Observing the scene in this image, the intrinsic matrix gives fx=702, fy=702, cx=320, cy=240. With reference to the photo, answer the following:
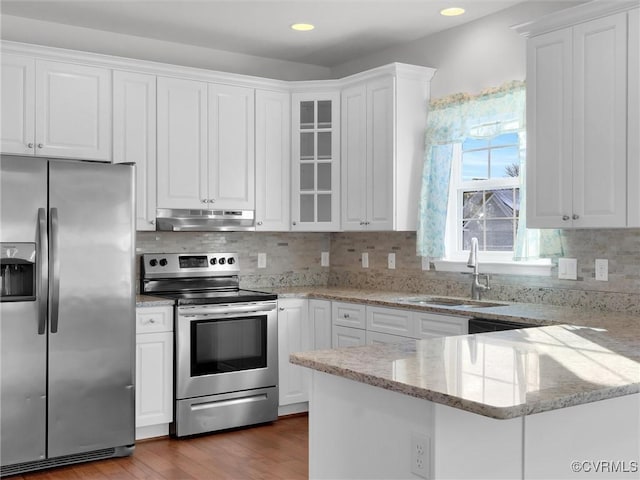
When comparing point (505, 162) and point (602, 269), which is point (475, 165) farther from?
point (602, 269)

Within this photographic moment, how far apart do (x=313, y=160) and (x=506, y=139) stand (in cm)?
146

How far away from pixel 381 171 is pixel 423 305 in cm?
115

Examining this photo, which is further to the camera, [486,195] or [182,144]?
[182,144]

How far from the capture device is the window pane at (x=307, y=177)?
5254mm

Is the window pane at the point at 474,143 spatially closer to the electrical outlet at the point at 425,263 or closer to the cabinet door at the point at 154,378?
the electrical outlet at the point at 425,263

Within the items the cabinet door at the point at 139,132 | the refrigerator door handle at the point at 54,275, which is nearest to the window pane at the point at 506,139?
the cabinet door at the point at 139,132

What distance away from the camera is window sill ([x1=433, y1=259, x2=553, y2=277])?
161 inches

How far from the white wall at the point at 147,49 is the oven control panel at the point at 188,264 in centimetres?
144

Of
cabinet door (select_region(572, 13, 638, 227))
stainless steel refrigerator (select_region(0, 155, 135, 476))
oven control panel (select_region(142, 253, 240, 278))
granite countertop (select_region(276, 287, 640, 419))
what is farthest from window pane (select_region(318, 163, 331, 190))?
granite countertop (select_region(276, 287, 640, 419))

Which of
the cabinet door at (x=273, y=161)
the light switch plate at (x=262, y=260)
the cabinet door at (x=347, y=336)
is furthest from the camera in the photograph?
the light switch plate at (x=262, y=260)

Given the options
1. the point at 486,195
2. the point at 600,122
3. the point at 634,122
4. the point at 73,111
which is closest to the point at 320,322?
the point at 486,195

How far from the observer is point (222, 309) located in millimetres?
4543

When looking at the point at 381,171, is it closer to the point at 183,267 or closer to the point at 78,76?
the point at 183,267

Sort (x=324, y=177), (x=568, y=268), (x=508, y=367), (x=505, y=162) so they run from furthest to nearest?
(x=324, y=177) → (x=505, y=162) → (x=568, y=268) → (x=508, y=367)
